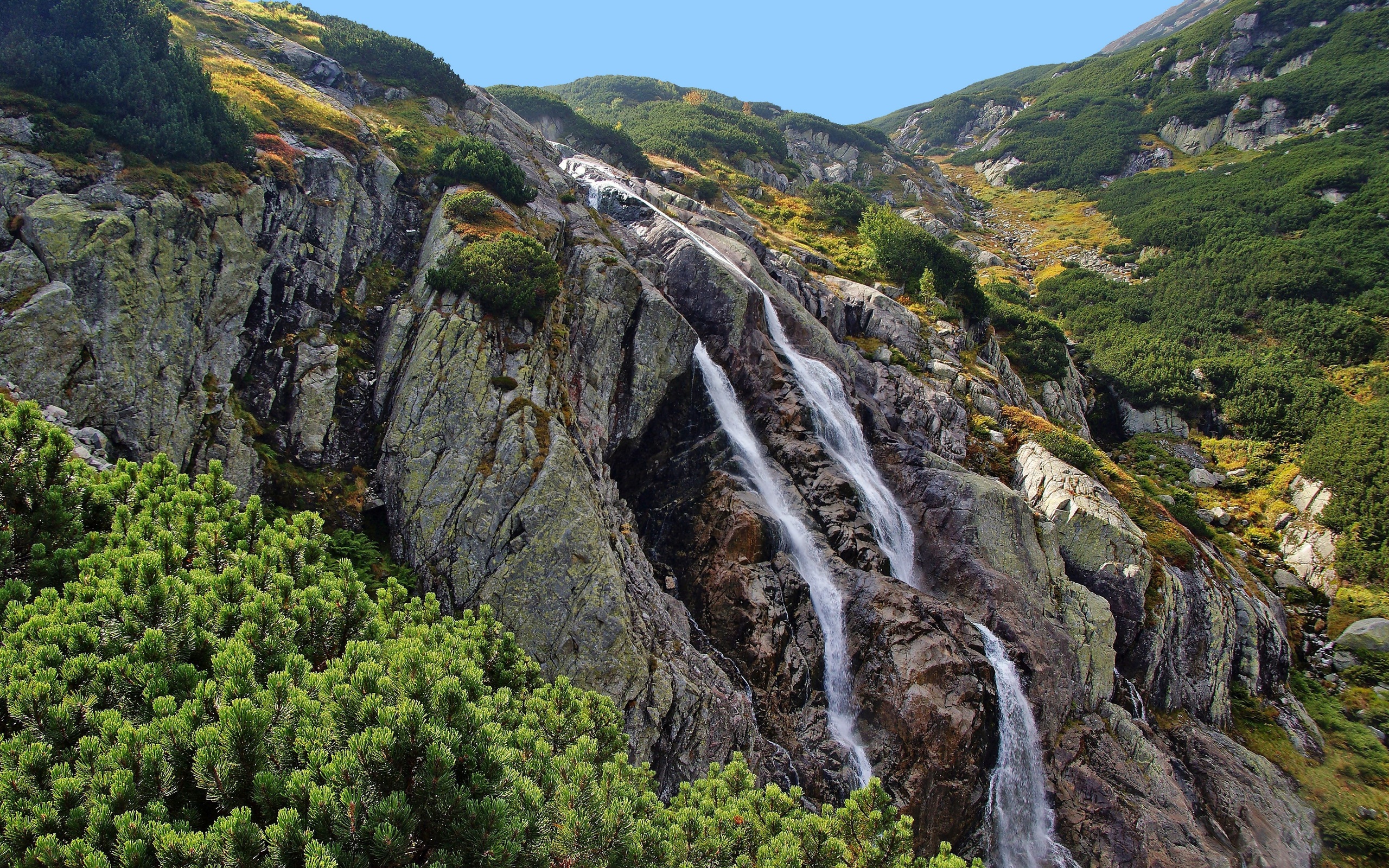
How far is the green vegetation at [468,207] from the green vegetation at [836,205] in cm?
5088

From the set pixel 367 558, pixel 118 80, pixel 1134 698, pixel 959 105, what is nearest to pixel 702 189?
pixel 118 80

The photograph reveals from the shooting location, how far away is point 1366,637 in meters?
30.4

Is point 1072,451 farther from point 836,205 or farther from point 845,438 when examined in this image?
point 836,205

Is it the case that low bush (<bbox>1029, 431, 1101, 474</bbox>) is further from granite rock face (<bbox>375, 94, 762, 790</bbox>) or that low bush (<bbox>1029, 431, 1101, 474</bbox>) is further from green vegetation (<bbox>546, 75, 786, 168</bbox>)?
green vegetation (<bbox>546, 75, 786, 168</bbox>)

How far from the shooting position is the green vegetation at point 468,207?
93.2 ft

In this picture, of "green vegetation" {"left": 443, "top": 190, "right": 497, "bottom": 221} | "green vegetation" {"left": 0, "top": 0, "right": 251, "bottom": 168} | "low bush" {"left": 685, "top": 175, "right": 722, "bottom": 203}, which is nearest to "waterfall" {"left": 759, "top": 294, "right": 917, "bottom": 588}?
"green vegetation" {"left": 443, "top": 190, "right": 497, "bottom": 221}

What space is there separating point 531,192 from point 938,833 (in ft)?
115

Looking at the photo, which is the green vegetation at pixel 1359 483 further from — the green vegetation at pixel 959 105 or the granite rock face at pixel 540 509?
the green vegetation at pixel 959 105

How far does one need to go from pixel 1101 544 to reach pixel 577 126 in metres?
73.2

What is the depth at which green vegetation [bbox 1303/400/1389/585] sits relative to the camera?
33.6 meters

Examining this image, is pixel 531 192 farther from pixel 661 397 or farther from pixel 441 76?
pixel 441 76

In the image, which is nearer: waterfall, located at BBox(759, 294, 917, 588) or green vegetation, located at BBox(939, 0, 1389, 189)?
waterfall, located at BBox(759, 294, 917, 588)

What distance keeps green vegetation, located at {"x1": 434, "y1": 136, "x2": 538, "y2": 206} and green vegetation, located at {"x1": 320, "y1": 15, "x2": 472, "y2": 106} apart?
17423 millimetres

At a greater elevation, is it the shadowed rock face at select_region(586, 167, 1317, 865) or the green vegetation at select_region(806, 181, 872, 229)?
the green vegetation at select_region(806, 181, 872, 229)
